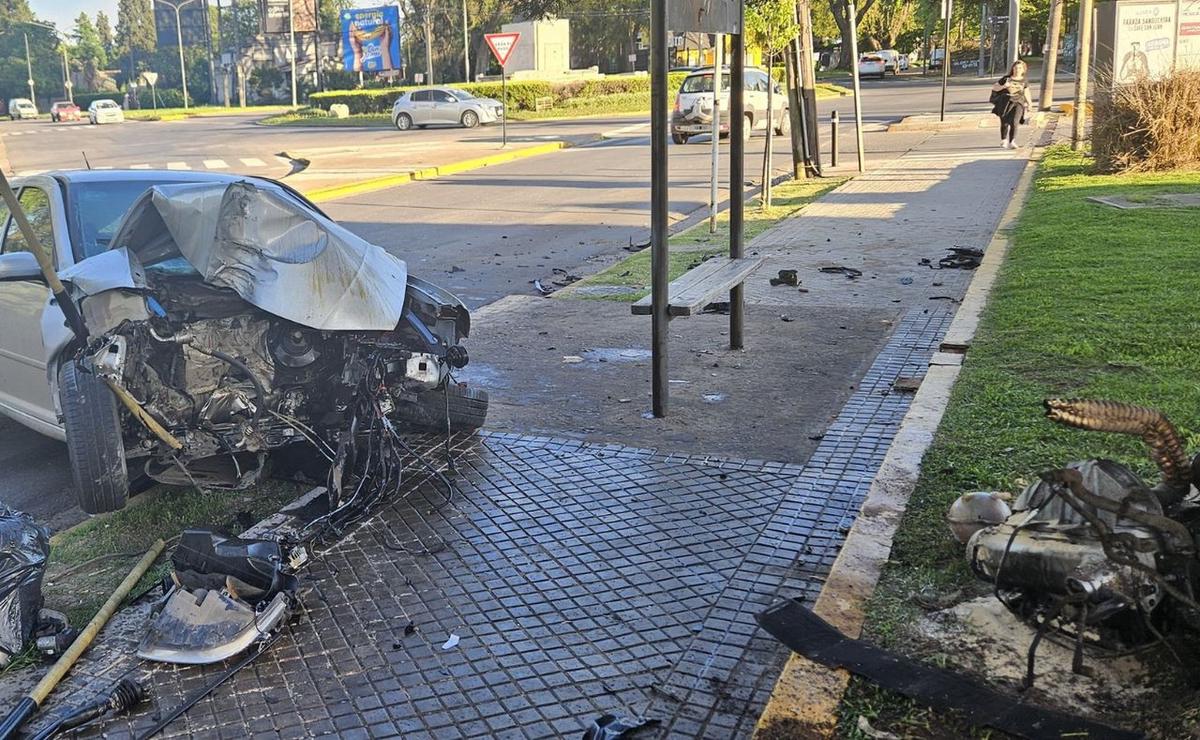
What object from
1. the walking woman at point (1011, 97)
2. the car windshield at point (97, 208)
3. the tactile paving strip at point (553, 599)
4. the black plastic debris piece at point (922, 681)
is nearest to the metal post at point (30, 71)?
the walking woman at point (1011, 97)

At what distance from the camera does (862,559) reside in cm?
435

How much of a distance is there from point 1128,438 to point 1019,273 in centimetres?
464

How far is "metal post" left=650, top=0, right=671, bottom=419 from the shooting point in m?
6.03

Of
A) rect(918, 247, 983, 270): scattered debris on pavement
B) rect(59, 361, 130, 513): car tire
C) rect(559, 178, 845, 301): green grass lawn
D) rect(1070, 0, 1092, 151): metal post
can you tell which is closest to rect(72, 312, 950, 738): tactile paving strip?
rect(59, 361, 130, 513): car tire

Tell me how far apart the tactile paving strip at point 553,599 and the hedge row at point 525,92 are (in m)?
43.4

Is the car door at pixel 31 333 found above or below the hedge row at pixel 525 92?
below

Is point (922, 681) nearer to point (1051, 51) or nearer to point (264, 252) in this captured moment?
point (264, 252)

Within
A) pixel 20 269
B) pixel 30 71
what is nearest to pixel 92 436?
pixel 20 269

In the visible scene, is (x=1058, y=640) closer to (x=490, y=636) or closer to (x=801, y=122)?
(x=490, y=636)

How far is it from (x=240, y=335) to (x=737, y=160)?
379 centimetres

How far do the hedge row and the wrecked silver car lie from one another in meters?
43.2

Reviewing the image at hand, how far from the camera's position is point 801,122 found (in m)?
19.2

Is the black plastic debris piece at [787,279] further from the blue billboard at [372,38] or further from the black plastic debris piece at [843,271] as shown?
the blue billboard at [372,38]

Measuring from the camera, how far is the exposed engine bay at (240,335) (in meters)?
5.11
